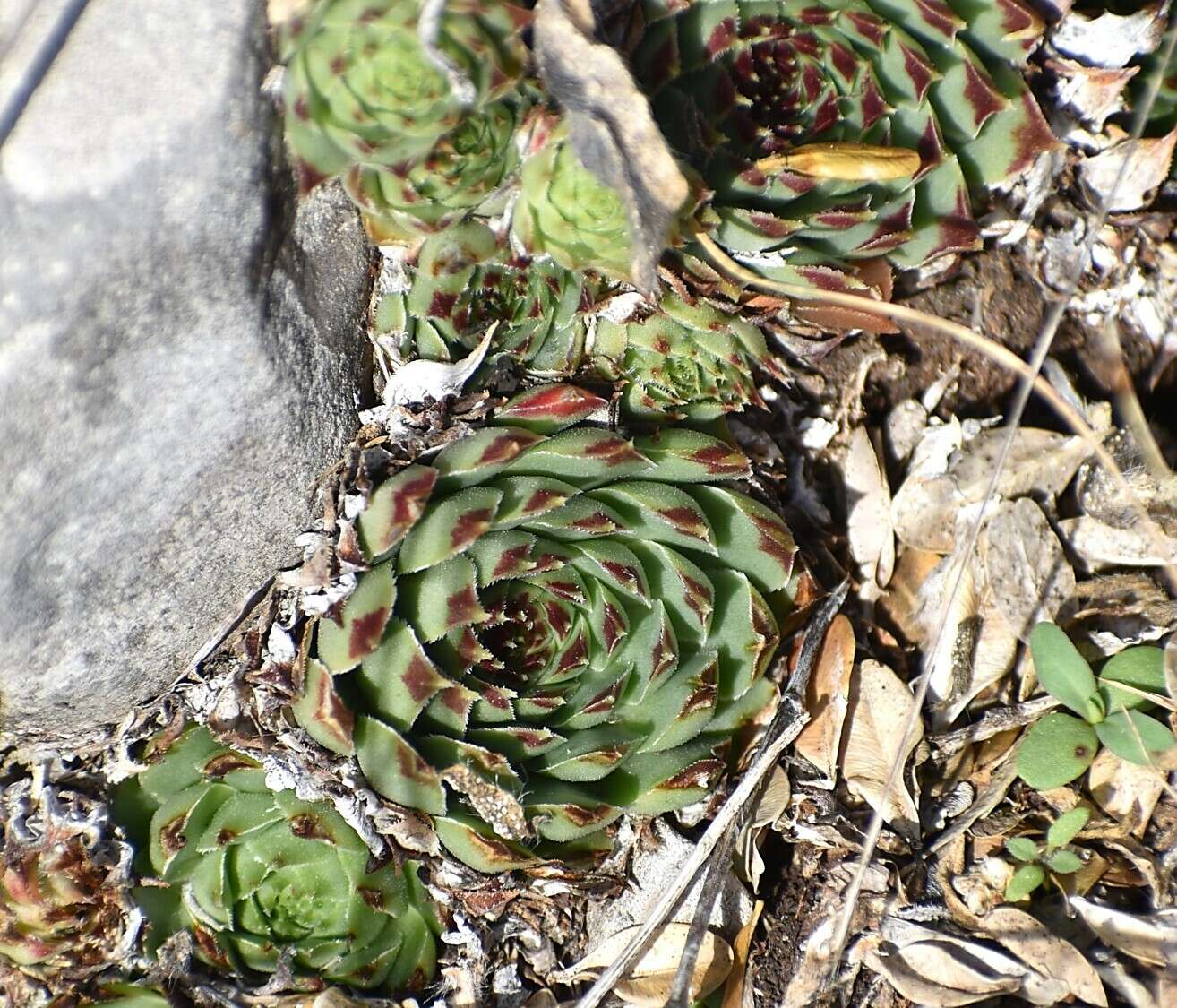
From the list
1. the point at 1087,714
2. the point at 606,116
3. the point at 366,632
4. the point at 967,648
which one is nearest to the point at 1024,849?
the point at 1087,714

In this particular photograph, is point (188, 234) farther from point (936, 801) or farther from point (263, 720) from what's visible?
point (936, 801)

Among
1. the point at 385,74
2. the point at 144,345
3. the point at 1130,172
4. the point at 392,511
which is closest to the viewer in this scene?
the point at 385,74

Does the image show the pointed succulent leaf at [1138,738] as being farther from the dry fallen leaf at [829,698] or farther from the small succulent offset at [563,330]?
the small succulent offset at [563,330]

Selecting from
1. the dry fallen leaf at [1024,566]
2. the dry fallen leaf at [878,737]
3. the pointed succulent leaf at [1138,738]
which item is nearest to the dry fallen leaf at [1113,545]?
the dry fallen leaf at [1024,566]

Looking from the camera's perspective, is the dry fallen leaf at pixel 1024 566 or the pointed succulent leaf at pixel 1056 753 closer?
the pointed succulent leaf at pixel 1056 753

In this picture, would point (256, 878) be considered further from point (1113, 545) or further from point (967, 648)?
point (1113, 545)

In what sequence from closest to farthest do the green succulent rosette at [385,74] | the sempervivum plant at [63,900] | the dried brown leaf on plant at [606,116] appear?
the green succulent rosette at [385,74]
the dried brown leaf on plant at [606,116]
the sempervivum plant at [63,900]

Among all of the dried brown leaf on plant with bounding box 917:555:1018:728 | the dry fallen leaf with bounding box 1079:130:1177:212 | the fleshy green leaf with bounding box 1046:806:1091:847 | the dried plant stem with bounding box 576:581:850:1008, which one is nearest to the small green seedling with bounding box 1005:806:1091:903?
the fleshy green leaf with bounding box 1046:806:1091:847
